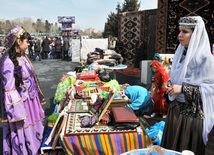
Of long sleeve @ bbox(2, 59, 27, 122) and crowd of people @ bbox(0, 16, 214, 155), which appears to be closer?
crowd of people @ bbox(0, 16, 214, 155)

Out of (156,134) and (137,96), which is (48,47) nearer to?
(137,96)

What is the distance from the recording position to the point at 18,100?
7.16ft

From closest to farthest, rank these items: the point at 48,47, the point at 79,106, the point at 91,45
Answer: the point at 79,106 < the point at 91,45 < the point at 48,47

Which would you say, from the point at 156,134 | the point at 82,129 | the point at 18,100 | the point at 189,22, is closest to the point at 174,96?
the point at 189,22

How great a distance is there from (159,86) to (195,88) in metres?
2.51

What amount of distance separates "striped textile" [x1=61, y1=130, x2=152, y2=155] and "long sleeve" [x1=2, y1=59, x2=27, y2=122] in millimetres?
727

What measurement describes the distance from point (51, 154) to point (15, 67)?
124cm

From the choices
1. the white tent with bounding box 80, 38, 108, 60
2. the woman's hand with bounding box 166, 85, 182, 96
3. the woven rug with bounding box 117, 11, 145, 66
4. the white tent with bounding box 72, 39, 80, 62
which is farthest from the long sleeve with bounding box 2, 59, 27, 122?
the white tent with bounding box 72, 39, 80, 62

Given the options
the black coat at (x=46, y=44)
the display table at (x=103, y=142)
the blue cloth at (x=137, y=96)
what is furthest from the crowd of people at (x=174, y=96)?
the black coat at (x=46, y=44)

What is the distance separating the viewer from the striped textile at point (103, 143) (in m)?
2.07

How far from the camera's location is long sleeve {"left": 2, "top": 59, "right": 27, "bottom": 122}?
6.99ft

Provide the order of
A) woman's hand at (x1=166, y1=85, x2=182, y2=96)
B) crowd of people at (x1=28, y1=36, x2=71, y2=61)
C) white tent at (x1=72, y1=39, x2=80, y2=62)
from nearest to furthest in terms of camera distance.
Result: 1. woman's hand at (x1=166, y1=85, x2=182, y2=96)
2. white tent at (x1=72, y1=39, x2=80, y2=62)
3. crowd of people at (x1=28, y1=36, x2=71, y2=61)

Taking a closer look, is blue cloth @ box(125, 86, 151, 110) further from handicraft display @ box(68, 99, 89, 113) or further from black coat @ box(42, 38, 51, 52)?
black coat @ box(42, 38, 51, 52)

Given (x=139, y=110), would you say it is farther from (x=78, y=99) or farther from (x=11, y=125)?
(x=11, y=125)
